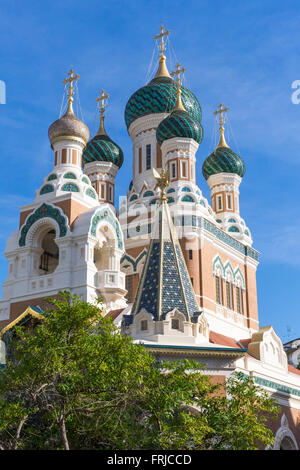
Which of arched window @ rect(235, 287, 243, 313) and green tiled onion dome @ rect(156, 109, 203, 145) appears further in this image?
green tiled onion dome @ rect(156, 109, 203, 145)

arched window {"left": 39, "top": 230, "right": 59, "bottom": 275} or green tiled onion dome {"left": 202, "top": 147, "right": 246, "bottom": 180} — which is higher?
green tiled onion dome {"left": 202, "top": 147, "right": 246, "bottom": 180}

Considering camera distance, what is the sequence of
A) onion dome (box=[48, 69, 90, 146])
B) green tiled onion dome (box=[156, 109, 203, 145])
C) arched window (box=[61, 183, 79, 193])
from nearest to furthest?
arched window (box=[61, 183, 79, 193]) < onion dome (box=[48, 69, 90, 146]) < green tiled onion dome (box=[156, 109, 203, 145])

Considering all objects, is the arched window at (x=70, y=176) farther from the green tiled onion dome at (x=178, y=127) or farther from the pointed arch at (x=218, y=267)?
the pointed arch at (x=218, y=267)

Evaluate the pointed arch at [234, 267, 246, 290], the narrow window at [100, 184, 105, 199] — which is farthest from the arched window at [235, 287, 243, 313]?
the narrow window at [100, 184, 105, 199]

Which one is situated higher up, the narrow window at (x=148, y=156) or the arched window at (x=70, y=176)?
the narrow window at (x=148, y=156)

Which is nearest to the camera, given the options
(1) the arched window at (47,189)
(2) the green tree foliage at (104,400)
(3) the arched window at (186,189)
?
(2) the green tree foliage at (104,400)

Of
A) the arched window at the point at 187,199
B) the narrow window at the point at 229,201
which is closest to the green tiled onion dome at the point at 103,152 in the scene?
the narrow window at the point at 229,201

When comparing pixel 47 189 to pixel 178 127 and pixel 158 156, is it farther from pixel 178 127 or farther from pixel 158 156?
pixel 158 156

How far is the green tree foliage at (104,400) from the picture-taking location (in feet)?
36.4

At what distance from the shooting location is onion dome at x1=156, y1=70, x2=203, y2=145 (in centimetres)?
2461

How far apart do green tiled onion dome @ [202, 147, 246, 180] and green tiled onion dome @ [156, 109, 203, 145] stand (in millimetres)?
2764

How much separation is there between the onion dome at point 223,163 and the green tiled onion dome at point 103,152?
346 centimetres

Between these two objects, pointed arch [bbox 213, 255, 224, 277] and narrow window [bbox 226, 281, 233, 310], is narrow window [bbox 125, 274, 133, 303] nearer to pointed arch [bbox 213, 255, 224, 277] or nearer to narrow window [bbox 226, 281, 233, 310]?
pointed arch [bbox 213, 255, 224, 277]
